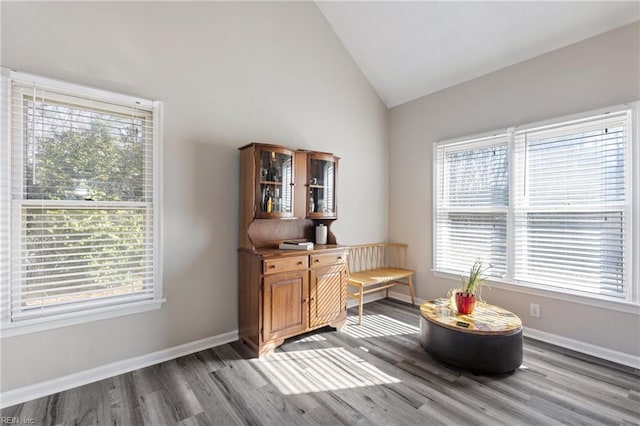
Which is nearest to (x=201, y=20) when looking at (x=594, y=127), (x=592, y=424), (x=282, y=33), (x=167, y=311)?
(x=282, y=33)

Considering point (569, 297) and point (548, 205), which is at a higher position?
point (548, 205)

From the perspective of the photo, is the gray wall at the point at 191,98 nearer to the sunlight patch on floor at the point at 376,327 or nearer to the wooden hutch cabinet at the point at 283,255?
the wooden hutch cabinet at the point at 283,255

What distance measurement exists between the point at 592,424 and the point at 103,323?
3437 millimetres

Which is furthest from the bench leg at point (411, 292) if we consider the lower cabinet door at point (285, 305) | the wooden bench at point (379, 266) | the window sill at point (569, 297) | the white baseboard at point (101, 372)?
the white baseboard at point (101, 372)

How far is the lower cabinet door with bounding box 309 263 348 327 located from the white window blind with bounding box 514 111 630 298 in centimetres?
190

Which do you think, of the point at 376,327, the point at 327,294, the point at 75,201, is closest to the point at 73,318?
the point at 75,201

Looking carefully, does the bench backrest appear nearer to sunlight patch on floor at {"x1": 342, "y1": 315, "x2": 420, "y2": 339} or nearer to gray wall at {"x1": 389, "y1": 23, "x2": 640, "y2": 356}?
gray wall at {"x1": 389, "y1": 23, "x2": 640, "y2": 356}

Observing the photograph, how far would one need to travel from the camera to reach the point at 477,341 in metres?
2.37

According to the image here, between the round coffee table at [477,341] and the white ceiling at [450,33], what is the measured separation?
2.73 metres

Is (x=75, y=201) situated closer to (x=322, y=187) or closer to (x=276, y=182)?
(x=276, y=182)

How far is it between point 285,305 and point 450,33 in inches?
133

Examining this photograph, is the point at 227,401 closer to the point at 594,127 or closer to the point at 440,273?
the point at 440,273

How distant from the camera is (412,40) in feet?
11.6

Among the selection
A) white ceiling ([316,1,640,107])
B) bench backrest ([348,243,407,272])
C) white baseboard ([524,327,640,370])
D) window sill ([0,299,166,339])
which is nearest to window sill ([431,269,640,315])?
white baseboard ([524,327,640,370])
